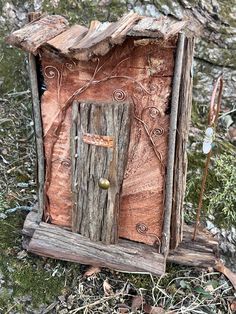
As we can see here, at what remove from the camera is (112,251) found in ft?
6.93

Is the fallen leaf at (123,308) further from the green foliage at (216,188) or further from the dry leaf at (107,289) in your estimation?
the green foliage at (216,188)

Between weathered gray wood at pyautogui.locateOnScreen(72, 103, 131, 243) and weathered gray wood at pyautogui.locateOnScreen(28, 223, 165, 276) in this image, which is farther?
weathered gray wood at pyautogui.locateOnScreen(28, 223, 165, 276)

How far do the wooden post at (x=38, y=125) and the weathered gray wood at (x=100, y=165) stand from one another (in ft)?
0.56

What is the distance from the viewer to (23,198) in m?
2.46

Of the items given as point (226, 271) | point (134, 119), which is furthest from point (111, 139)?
point (226, 271)

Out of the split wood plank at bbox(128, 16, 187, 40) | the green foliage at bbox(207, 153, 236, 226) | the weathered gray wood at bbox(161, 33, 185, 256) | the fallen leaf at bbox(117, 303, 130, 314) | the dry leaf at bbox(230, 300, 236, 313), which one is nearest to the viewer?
the split wood plank at bbox(128, 16, 187, 40)

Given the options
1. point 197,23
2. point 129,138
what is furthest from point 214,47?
point 129,138

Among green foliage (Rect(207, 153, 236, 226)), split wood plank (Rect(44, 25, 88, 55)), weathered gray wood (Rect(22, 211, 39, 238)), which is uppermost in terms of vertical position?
split wood plank (Rect(44, 25, 88, 55))

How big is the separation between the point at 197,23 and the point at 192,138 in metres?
0.90

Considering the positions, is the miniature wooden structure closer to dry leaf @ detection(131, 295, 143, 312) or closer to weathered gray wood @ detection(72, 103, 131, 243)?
weathered gray wood @ detection(72, 103, 131, 243)

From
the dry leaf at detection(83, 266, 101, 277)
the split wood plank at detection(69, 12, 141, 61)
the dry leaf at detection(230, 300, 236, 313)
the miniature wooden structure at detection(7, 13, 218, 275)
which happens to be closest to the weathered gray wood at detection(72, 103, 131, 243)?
the miniature wooden structure at detection(7, 13, 218, 275)

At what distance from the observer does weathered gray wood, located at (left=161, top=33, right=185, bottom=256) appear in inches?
68.2

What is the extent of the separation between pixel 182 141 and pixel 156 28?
48 centimetres

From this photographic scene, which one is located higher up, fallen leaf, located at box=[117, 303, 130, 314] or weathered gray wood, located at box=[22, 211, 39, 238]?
weathered gray wood, located at box=[22, 211, 39, 238]
